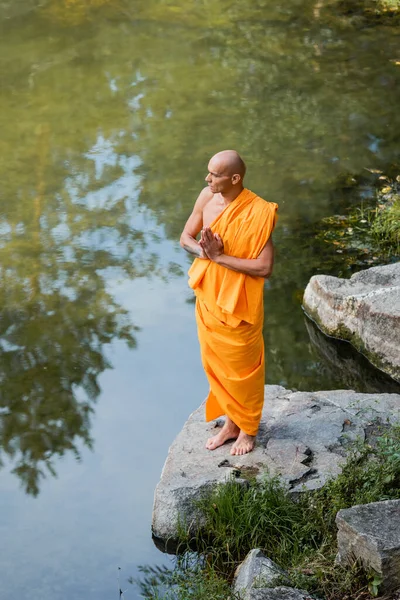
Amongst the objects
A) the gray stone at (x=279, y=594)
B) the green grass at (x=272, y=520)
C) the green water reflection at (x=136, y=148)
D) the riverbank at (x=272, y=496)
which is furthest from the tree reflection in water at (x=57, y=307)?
the gray stone at (x=279, y=594)

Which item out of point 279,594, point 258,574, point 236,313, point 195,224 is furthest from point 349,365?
point 279,594

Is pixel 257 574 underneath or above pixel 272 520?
above

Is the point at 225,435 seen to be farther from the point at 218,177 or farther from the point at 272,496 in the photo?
the point at 218,177

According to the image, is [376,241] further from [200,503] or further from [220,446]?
[200,503]

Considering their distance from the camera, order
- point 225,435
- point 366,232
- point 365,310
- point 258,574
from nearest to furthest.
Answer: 1. point 258,574
2. point 225,435
3. point 365,310
4. point 366,232

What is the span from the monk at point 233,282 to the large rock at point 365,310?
1523 mm

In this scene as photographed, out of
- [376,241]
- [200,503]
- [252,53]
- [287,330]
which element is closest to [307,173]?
[376,241]

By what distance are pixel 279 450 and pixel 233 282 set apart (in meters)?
0.96

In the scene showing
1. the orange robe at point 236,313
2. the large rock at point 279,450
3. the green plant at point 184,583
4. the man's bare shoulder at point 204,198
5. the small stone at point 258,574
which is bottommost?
the green plant at point 184,583

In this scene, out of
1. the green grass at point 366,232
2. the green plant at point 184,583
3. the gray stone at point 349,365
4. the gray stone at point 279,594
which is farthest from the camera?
the green grass at point 366,232

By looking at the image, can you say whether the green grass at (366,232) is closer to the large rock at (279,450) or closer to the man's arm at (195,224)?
the large rock at (279,450)

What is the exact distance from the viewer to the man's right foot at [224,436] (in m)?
4.89

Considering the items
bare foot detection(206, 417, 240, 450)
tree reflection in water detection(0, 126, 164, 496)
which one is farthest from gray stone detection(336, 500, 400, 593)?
tree reflection in water detection(0, 126, 164, 496)

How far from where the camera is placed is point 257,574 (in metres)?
3.82
